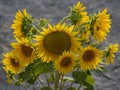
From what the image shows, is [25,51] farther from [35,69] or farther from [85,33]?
[85,33]

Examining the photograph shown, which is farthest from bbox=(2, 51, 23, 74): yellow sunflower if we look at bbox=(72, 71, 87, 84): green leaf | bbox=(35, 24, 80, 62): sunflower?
bbox=(72, 71, 87, 84): green leaf

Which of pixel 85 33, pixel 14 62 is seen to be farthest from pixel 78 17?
pixel 14 62

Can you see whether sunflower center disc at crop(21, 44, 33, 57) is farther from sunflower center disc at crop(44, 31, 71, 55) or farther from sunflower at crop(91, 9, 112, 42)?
sunflower at crop(91, 9, 112, 42)

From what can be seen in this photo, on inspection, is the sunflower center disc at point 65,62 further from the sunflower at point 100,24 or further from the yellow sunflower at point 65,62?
the sunflower at point 100,24

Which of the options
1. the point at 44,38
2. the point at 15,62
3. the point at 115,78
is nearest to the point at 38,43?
the point at 44,38

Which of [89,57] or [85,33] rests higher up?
[85,33]
